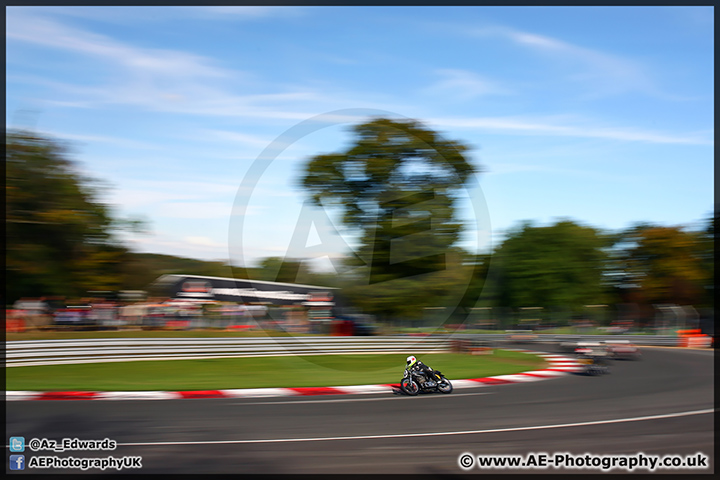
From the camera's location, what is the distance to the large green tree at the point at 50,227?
14.4 meters

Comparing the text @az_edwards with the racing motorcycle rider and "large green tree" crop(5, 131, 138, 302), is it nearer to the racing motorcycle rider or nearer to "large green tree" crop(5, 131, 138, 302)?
the racing motorcycle rider

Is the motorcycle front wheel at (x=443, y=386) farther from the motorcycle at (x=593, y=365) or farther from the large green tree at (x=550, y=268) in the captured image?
the large green tree at (x=550, y=268)

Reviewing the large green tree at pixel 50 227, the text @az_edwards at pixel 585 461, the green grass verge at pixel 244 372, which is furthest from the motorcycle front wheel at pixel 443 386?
the large green tree at pixel 50 227

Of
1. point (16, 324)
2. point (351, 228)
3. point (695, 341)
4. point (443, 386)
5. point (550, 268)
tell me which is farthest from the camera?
point (550, 268)

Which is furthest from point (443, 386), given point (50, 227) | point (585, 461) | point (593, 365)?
point (50, 227)

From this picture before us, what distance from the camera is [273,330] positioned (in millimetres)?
19109

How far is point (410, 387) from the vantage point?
10.3 m

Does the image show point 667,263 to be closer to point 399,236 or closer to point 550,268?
point 550,268

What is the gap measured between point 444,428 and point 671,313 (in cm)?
3952

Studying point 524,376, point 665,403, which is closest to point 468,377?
point 524,376

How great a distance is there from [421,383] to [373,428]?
10.6ft

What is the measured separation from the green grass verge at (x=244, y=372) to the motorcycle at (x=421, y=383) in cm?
199

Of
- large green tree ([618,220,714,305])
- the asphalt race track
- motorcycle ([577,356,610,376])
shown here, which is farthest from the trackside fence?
large green tree ([618,220,714,305])

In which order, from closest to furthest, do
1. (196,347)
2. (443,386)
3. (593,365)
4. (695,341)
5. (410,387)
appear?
1. (410,387)
2. (443,386)
3. (593,365)
4. (196,347)
5. (695,341)
